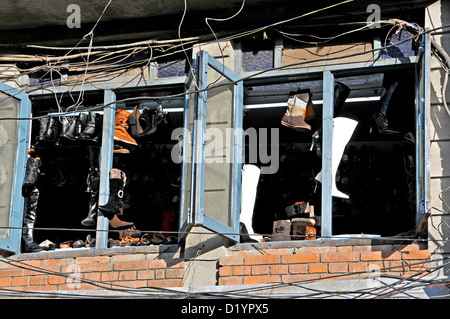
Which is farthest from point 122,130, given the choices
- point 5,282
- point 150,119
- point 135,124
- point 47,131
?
point 5,282

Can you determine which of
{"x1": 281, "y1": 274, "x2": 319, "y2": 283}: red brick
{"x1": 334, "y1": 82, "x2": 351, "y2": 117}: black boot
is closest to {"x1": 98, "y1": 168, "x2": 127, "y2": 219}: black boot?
{"x1": 281, "y1": 274, "x2": 319, "y2": 283}: red brick

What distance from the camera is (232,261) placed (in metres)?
9.66

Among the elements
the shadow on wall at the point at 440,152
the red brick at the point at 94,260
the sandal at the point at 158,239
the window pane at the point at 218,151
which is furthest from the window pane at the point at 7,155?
the shadow on wall at the point at 440,152

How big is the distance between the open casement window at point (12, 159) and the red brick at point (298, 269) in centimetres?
312

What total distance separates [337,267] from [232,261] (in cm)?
106

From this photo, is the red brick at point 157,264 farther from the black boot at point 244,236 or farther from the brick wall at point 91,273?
the black boot at point 244,236

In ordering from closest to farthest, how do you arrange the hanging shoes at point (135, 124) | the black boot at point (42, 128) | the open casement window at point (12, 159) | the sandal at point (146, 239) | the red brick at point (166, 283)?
the red brick at point (166, 283), the sandal at point (146, 239), the open casement window at point (12, 159), the hanging shoes at point (135, 124), the black boot at point (42, 128)

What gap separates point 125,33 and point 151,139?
1.29 m

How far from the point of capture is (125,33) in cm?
1098

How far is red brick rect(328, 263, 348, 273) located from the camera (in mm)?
9258

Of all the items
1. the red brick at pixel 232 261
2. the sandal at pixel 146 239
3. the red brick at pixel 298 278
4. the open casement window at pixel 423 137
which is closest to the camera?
the open casement window at pixel 423 137

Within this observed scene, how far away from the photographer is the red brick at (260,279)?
9422 millimetres
